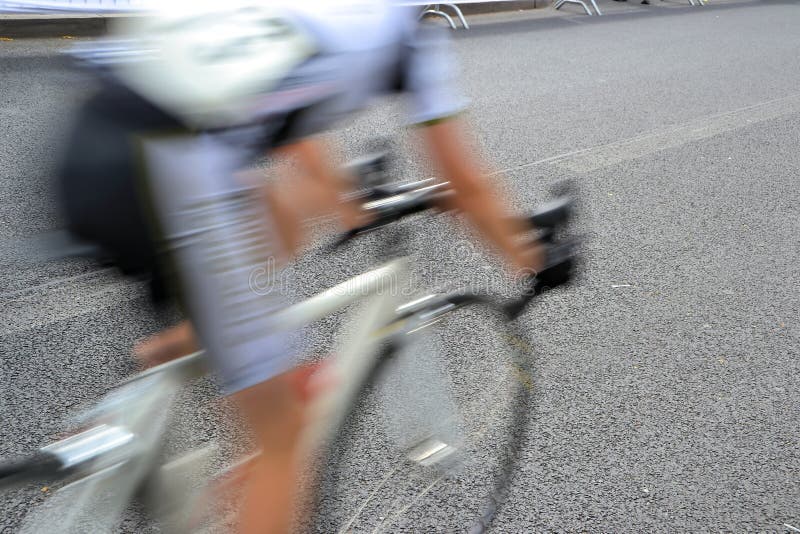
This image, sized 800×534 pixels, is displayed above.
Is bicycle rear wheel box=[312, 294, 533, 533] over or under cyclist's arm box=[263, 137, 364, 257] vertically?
under

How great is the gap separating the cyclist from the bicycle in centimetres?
12

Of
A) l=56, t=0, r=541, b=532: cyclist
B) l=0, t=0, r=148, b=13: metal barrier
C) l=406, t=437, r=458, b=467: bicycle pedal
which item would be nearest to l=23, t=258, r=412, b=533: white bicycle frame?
l=56, t=0, r=541, b=532: cyclist

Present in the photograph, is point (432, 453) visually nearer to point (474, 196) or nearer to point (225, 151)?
point (474, 196)

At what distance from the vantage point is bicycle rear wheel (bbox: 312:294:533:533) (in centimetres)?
246

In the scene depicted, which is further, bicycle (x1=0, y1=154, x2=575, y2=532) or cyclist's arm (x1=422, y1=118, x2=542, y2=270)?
cyclist's arm (x1=422, y1=118, x2=542, y2=270)

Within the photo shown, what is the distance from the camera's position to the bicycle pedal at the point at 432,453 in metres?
2.65

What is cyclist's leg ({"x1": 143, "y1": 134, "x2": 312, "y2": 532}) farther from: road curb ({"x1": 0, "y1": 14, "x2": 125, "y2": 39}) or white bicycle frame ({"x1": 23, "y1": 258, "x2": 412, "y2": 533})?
road curb ({"x1": 0, "y1": 14, "x2": 125, "y2": 39})

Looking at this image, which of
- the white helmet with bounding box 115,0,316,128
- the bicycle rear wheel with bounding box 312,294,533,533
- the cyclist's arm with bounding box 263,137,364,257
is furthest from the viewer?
the bicycle rear wheel with bounding box 312,294,533,533

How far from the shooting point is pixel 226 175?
174cm

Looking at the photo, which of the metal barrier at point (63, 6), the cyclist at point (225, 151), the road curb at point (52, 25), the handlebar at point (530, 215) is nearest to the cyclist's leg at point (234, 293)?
the cyclist at point (225, 151)

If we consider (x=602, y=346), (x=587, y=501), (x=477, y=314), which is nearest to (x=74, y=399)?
(x=477, y=314)

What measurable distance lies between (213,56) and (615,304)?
294 centimetres

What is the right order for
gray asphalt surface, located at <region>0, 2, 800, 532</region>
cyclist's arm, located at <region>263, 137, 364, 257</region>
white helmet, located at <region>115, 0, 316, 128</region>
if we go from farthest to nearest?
1. gray asphalt surface, located at <region>0, 2, 800, 532</region>
2. cyclist's arm, located at <region>263, 137, 364, 257</region>
3. white helmet, located at <region>115, 0, 316, 128</region>

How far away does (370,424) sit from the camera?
238 centimetres
